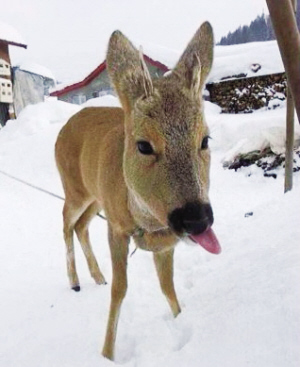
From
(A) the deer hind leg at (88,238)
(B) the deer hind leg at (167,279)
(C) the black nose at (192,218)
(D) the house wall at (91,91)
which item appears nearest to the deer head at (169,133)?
(C) the black nose at (192,218)

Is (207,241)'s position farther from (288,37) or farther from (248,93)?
(248,93)

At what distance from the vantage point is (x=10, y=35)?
68.1ft

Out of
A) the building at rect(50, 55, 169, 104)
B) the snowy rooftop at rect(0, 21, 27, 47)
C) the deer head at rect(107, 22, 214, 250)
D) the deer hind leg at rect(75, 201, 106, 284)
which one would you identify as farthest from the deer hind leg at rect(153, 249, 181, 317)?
the building at rect(50, 55, 169, 104)

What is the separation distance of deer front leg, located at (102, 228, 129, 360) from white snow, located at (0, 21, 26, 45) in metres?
19.5

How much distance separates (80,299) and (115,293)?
1.11 metres

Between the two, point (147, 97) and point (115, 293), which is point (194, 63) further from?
point (115, 293)

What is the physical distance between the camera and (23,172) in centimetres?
1029

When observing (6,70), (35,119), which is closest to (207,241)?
(35,119)

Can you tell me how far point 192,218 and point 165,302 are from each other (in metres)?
1.98

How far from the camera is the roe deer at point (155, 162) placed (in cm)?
175

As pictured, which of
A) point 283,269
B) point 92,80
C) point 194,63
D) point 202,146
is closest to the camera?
point 202,146

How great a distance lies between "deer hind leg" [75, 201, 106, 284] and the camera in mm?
4113

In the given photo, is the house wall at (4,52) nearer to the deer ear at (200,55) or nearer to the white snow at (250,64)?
the white snow at (250,64)

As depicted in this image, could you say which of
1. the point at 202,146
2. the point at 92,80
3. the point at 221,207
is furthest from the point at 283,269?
the point at 92,80
